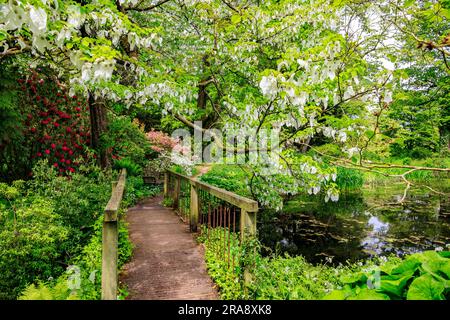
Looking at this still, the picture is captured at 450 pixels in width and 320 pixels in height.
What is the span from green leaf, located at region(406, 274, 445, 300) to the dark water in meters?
3.45

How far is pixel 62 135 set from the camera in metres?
8.62

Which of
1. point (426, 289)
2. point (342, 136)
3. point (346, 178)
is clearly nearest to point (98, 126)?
point (342, 136)

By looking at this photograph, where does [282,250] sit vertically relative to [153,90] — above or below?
below

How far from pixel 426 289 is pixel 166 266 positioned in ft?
11.2

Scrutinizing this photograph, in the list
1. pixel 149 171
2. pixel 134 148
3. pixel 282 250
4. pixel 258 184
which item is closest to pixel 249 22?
pixel 258 184

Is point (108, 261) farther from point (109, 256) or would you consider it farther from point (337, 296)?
Answer: point (337, 296)

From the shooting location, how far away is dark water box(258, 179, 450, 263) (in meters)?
7.46

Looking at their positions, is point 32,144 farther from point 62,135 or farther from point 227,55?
point 227,55

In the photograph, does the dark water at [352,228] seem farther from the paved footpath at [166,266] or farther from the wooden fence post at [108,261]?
the wooden fence post at [108,261]

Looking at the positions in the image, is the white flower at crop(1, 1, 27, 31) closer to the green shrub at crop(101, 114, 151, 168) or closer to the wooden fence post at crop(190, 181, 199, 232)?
the wooden fence post at crop(190, 181, 199, 232)

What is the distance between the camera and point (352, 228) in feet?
29.5

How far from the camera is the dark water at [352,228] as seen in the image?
746 centimetres

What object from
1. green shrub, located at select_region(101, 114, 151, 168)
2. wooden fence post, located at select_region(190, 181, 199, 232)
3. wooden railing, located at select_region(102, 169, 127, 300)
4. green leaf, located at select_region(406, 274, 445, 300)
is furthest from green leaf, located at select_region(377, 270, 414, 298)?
green shrub, located at select_region(101, 114, 151, 168)

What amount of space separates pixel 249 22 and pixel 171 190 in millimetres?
5911
